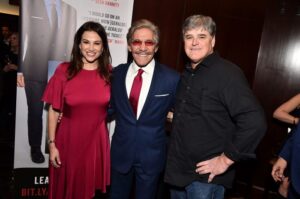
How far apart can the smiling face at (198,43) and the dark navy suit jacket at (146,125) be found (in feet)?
1.16

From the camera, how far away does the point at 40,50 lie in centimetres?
257

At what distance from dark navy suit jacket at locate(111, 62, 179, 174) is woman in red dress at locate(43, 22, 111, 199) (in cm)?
13

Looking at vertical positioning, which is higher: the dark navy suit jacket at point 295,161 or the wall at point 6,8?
the wall at point 6,8

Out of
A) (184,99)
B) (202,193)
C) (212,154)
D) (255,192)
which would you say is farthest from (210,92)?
(255,192)

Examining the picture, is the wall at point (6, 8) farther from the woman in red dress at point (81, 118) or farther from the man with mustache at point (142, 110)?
the man with mustache at point (142, 110)

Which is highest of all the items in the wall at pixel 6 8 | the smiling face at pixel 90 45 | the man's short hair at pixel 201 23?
the wall at pixel 6 8

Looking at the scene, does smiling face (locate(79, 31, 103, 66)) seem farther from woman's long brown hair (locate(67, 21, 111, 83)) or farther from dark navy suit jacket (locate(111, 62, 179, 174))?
dark navy suit jacket (locate(111, 62, 179, 174))

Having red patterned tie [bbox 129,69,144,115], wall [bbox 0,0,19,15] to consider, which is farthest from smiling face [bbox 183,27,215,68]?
wall [bbox 0,0,19,15]

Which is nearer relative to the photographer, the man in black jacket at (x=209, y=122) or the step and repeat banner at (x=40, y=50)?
the man in black jacket at (x=209, y=122)

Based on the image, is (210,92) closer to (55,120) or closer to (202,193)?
(202,193)

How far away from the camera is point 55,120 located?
7.06ft

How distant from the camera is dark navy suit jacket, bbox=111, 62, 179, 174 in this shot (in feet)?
6.66

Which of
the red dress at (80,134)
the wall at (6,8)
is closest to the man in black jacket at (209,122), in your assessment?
the red dress at (80,134)

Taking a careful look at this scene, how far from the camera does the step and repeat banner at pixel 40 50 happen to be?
98.3 inches
